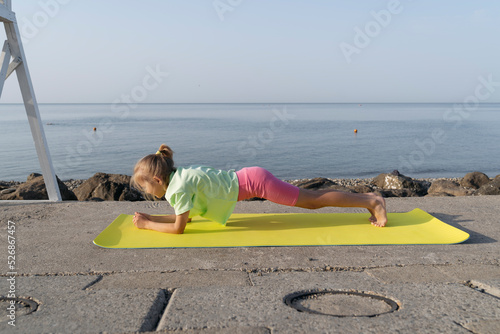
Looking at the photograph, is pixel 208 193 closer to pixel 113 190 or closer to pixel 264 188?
pixel 264 188

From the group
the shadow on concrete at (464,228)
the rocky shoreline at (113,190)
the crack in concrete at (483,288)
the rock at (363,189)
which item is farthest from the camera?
the rock at (363,189)

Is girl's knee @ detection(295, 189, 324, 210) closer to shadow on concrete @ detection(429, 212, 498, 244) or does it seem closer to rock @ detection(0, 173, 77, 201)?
shadow on concrete @ detection(429, 212, 498, 244)

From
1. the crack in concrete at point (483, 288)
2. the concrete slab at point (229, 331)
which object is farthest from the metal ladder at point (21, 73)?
the crack in concrete at point (483, 288)

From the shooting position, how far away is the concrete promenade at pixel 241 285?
2238mm

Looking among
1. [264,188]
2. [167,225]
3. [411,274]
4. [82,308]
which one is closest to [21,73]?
[167,225]

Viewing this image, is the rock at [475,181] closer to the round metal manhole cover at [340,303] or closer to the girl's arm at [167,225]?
the girl's arm at [167,225]

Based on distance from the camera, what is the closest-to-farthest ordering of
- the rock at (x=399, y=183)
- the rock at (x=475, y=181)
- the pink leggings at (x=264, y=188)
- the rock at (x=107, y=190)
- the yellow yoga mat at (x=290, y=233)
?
the yellow yoga mat at (x=290, y=233), the pink leggings at (x=264, y=188), the rock at (x=107, y=190), the rock at (x=475, y=181), the rock at (x=399, y=183)

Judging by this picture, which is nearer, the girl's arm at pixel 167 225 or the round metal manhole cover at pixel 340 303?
the round metal manhole cover at pixel 340 303

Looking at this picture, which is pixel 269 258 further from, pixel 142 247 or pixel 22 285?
pixel 22 285

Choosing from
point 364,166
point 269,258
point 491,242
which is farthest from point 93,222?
point 364,166

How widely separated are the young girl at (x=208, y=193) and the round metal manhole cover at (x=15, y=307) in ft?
5.24

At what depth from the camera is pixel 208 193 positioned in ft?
13.5

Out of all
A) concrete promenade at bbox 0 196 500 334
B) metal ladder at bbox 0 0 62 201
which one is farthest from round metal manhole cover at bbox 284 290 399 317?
metal ladder at bbox 0 0 62 201

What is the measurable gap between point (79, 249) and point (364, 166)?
15914 mm
